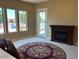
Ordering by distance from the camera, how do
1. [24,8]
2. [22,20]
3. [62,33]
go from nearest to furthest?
1. [62,33]
2. [24,8]
3. [22,20]

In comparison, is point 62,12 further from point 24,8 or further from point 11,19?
A: point 11,19

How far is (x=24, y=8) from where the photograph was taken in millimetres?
6023

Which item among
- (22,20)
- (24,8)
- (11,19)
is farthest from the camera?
(22,20)

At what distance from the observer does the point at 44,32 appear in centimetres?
636

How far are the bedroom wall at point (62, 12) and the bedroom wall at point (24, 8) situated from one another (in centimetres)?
88

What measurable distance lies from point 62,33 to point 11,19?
298 cm

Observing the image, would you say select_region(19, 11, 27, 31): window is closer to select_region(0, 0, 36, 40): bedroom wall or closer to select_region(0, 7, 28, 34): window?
select_region(0, 7, 28, 34): window

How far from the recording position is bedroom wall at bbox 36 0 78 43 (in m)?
4.80

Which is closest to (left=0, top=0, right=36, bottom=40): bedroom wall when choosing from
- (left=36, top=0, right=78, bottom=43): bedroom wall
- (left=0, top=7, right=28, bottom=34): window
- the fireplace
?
(left=0, top=7, right=28, bottom=34): window

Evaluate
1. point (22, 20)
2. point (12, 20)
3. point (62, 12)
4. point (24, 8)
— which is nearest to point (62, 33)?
point (62, 12)

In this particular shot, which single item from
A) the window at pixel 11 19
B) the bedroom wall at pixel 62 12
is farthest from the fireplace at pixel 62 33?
the window at pixel 11 19

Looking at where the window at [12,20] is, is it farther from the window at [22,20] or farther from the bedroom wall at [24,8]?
the bedroom wall at [24,8]

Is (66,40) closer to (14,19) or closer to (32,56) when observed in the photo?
(32,56)

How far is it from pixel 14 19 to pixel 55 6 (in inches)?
99.7
